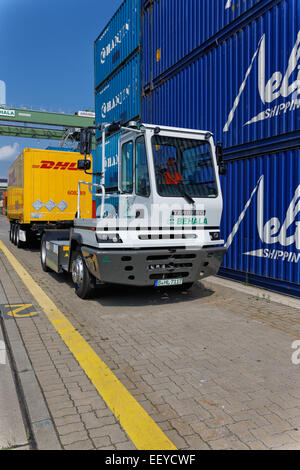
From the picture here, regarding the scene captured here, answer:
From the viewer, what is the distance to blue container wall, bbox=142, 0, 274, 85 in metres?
7.61

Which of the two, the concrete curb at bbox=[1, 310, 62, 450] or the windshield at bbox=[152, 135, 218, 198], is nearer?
the concrete curb at bbox=[1, 310, 62, 450]

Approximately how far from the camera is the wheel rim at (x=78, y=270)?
631cm

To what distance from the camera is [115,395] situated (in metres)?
3.08

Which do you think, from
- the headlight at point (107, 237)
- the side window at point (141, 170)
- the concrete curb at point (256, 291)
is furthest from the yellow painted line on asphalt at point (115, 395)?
the concrete curb at point (256, 291)

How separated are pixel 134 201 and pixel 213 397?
3386 millimetres

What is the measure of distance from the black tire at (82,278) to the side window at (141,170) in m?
1.57

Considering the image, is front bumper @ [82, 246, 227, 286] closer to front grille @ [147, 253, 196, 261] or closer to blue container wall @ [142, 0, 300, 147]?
front grille @ [147, 253, 196, 261]

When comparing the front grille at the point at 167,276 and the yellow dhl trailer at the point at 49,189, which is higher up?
the yellow dhl trailer at the point at 49,189

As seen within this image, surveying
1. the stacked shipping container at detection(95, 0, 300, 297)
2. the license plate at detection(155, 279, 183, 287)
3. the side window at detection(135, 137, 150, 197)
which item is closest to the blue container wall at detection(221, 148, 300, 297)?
the stacked shipping container at detection(95, 0, 300, 297)

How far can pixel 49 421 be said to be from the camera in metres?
2.67

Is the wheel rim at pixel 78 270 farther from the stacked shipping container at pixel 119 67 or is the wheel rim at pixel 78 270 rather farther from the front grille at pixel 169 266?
the stacked shipping container at pixel 119 67

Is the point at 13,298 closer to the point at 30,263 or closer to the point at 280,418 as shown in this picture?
the point at 30,263

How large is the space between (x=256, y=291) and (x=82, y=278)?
3.19 meters

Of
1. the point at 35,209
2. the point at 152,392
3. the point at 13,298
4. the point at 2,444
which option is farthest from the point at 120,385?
the point at 35,209
